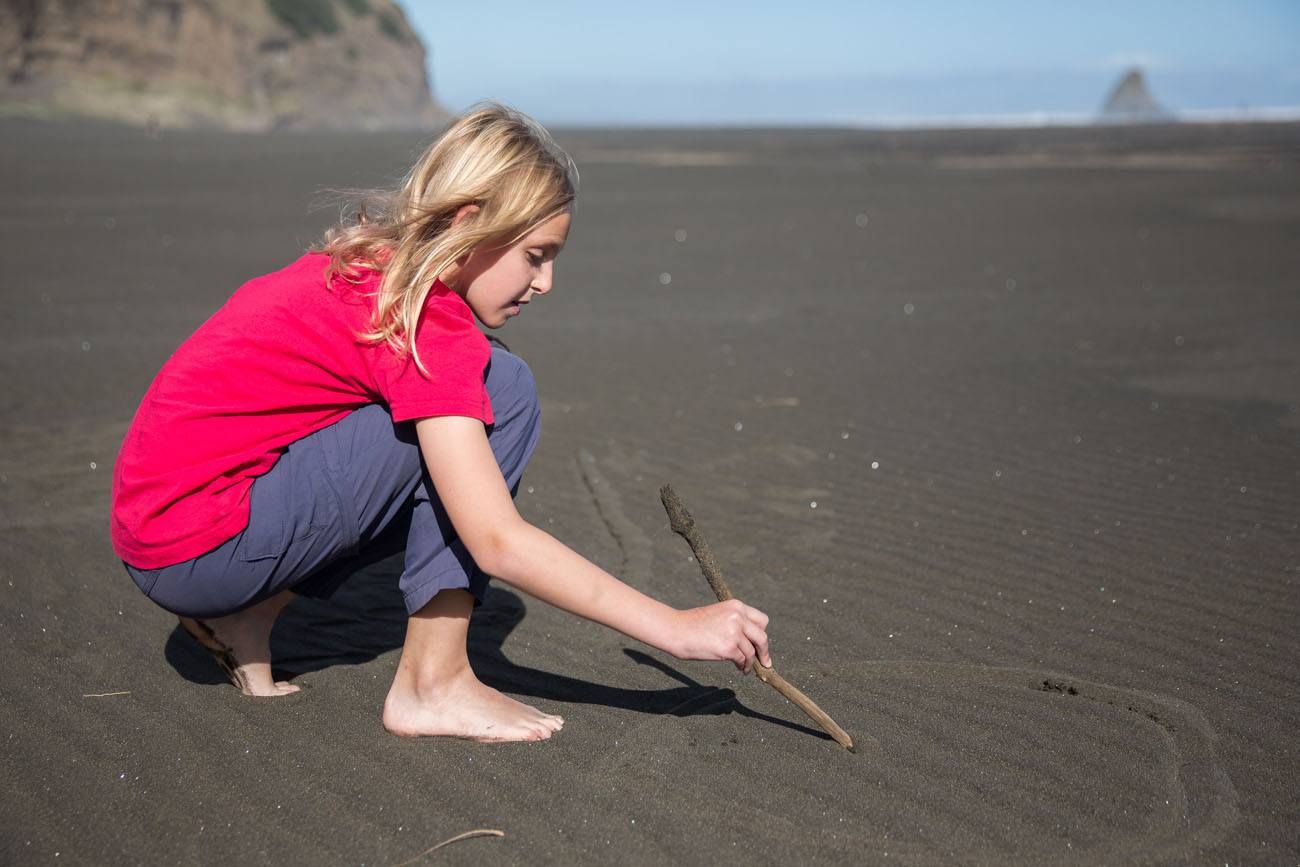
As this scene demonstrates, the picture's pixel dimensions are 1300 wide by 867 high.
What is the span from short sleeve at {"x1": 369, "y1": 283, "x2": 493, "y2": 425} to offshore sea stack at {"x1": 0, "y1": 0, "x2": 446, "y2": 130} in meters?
37.5

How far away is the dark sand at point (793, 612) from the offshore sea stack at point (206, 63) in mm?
33355

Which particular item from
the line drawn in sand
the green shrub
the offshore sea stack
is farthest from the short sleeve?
the green shrub

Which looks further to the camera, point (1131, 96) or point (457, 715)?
point (1131, 96)

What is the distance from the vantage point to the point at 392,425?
2.66 metres

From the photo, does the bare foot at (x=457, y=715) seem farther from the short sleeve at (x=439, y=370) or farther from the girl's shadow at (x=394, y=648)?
the short sleeve at (x=439, y=370)

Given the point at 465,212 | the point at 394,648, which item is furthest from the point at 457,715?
the point at 465,212

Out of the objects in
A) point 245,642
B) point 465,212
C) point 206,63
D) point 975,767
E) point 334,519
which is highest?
point 465,212

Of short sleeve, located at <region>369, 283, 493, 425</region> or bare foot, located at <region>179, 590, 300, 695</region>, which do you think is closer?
short sleeve, located at <region>369, 283, 493, 425</region>

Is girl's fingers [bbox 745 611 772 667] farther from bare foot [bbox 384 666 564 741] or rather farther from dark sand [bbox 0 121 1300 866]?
bare foot [bbox 384 666 564 741]

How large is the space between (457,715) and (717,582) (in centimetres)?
68

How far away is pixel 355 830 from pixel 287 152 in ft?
85.5

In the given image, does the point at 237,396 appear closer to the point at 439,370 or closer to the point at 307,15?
the point at 439,370

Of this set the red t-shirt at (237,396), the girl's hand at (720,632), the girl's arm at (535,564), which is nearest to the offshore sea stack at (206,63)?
the red t-shirt at (237,396)

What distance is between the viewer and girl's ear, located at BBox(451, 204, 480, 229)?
99.9 inches
